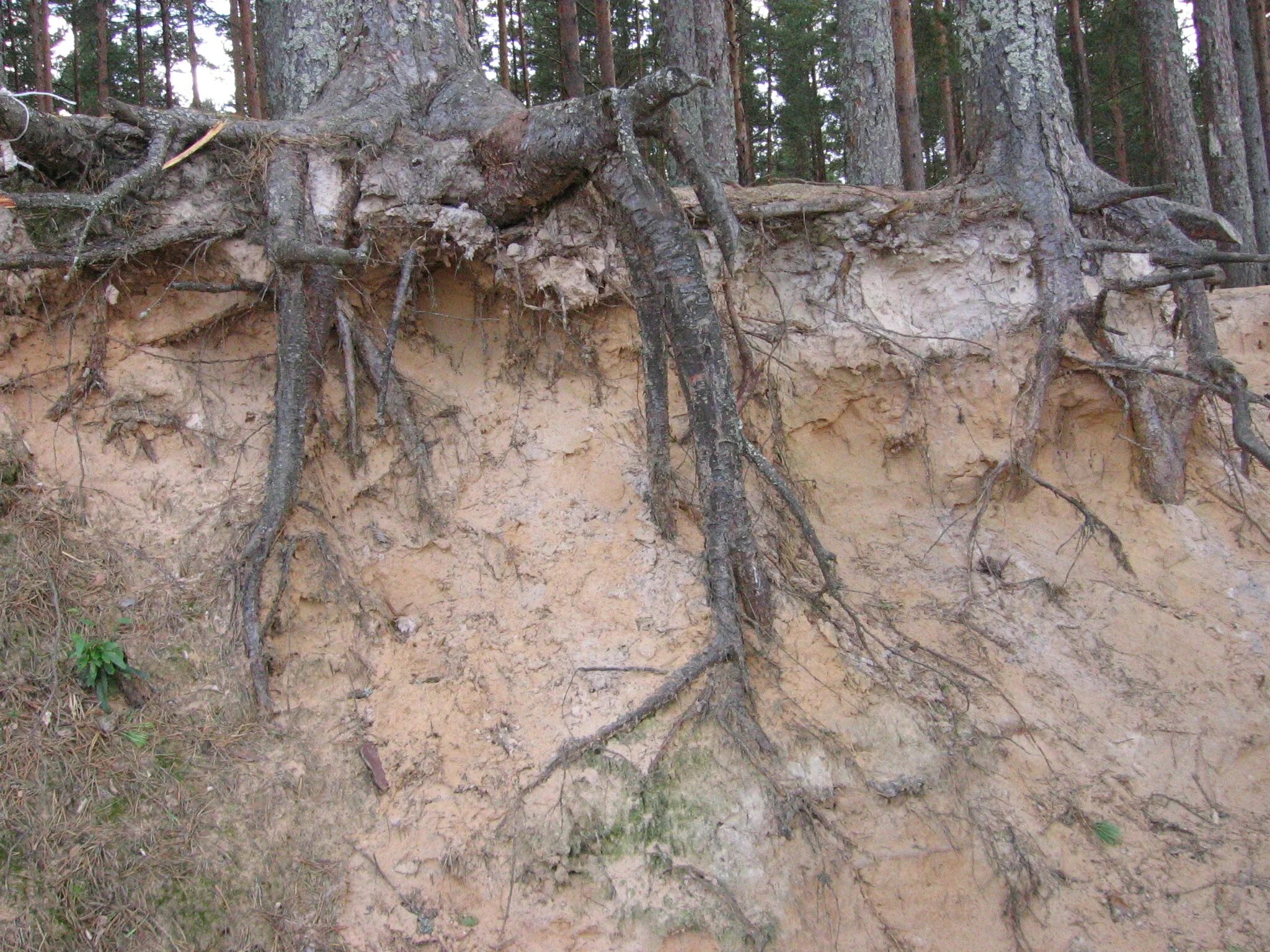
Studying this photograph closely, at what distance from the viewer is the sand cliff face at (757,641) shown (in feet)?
11.2

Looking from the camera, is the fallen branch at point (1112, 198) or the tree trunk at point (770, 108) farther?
the tree trunk at point (770, 108)

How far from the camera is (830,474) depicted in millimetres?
4902

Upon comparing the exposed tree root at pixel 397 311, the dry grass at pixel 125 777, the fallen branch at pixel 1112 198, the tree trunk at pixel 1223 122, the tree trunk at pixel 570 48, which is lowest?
the dry grass at pixel 125 777

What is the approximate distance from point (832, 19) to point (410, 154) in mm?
17033

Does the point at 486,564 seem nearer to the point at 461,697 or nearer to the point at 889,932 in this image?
the point at 461,697

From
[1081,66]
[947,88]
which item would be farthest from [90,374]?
[1081,66]

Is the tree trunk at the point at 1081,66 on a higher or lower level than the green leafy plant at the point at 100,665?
higher

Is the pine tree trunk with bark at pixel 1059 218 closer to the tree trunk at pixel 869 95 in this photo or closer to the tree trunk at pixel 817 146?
the tree trunk at pixel 869 95

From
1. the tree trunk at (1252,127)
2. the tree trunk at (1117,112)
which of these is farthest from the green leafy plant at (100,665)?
the tree trunk at (1117,112)

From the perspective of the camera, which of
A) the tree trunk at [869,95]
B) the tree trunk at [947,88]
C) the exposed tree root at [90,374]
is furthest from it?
the tree trunk at [947,88]

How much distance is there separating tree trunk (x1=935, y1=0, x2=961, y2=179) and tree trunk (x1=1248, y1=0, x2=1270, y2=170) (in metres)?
4.35

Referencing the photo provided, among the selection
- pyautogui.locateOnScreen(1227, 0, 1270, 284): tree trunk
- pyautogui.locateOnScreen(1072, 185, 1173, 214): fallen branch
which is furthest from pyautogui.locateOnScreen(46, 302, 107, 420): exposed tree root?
pyautogui.locateOnScreen(1227, 0, 1270, 284): tree trunk

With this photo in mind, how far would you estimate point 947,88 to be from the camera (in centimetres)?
1609

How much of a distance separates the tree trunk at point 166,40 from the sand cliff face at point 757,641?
1369 centimetres
